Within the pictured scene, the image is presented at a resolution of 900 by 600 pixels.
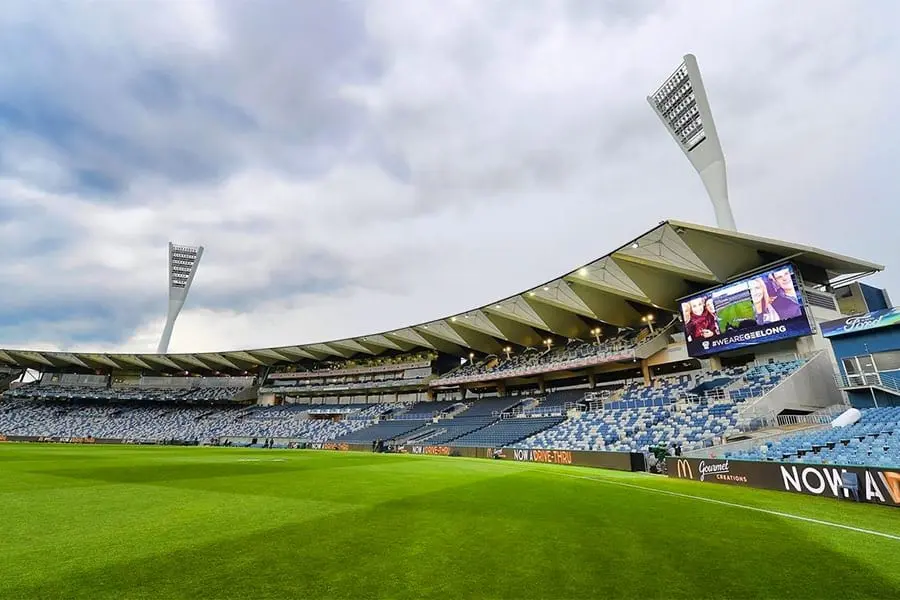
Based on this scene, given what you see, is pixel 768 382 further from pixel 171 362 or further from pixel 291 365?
pixel 171 362

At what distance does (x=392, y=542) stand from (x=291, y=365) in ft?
233

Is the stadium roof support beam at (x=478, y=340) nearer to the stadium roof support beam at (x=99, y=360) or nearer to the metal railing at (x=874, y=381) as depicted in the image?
the metal railing at (x=874, y=381)

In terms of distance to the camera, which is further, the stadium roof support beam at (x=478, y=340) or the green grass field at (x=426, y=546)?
the stadium roof support beam at (x=478, y=340)

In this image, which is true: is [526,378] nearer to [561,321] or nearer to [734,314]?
[561,321]

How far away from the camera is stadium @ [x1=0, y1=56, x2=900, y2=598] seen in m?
4.66

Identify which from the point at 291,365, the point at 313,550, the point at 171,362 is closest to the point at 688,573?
the point at 313,550

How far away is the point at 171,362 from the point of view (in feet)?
224

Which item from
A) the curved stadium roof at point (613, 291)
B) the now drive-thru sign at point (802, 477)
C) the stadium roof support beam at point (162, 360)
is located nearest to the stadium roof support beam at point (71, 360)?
the curved stadium roof at point (613, 291)

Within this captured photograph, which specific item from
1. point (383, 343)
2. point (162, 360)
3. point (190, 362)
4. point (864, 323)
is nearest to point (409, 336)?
point (383, 343)

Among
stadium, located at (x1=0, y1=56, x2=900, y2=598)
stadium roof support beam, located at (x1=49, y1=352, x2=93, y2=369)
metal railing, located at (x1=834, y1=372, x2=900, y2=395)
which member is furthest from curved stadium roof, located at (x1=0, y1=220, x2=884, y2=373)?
metal railing, located at (x1=834, y1=372, x2=900, y2=395)

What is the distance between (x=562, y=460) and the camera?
978 inches

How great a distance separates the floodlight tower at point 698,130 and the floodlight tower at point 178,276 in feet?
246

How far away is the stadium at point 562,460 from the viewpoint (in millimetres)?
4664

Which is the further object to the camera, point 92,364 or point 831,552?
point 92,364
